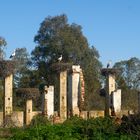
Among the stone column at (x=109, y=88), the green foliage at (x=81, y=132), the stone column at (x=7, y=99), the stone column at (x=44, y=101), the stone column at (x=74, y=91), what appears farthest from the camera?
the stone column at (x=109, y=88)

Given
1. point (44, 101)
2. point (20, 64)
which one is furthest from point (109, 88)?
point (20, 64)

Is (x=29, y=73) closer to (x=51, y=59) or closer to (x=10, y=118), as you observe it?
(x=51, y=59)

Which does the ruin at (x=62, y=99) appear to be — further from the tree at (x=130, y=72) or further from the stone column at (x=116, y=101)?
the tree at (x=130, y=72)

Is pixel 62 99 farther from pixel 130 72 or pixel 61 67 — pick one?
pixel 130 72

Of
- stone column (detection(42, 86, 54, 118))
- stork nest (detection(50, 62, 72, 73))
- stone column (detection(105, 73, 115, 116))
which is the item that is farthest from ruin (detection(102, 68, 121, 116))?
stone column (detection(42, 86, 54, 118))

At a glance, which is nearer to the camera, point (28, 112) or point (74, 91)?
point (28, 112)

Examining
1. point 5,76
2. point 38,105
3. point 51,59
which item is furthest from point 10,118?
point 51,59

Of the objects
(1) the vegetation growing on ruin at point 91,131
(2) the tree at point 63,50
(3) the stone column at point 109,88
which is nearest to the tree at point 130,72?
(2) the tree at point 63,50

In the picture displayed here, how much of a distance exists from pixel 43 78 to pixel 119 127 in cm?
3327

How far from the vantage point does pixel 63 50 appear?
46.9 meters

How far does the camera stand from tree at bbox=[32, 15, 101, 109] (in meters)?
47.2

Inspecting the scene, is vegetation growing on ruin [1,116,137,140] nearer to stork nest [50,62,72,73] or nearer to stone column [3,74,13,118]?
stone column [3,74,13,118]

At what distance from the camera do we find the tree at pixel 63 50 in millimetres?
47188

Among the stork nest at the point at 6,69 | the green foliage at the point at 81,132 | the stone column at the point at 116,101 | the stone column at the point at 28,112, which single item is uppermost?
the stork nest at the point at 6,69
